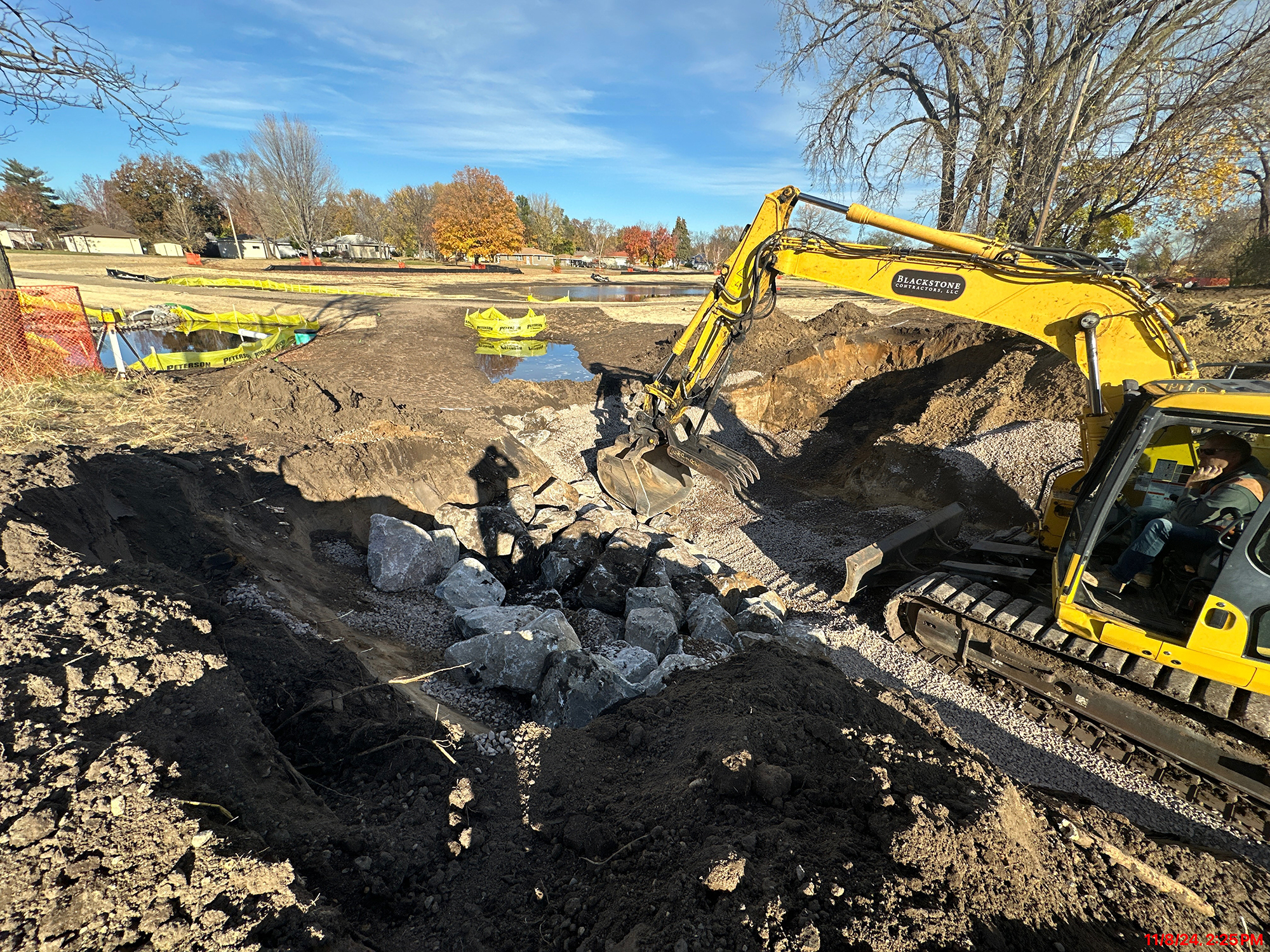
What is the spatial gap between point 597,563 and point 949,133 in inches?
671

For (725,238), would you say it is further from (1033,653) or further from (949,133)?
(1033,653)

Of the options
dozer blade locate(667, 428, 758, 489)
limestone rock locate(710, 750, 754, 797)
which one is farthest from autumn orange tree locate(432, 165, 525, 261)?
limestone rock locate(710, 750, 754, 797)

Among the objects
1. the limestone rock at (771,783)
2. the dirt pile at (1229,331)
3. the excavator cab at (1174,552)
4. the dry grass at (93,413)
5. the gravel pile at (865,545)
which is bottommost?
the gravel pile at (865,545)

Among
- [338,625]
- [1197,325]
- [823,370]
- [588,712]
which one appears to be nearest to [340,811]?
[588,712]

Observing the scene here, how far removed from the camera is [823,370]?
12.2 metres

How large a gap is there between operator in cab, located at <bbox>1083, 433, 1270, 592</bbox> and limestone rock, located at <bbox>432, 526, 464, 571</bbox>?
5763mm

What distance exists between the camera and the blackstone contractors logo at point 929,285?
5320mm

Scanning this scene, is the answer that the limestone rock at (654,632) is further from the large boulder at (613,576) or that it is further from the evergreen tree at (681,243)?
the evergreen tree at (681,243)

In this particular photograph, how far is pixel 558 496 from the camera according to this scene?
25.4ft

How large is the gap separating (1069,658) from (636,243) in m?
92.3

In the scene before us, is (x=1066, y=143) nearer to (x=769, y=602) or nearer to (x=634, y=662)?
(x=769, y=602)

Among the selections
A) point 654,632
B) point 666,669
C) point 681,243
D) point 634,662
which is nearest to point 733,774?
point 666,669

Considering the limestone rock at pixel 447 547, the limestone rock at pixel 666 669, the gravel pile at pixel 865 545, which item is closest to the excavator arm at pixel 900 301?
the gravel pile at pixel 865 545

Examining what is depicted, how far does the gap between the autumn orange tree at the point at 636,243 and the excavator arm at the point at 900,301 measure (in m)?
86.2
